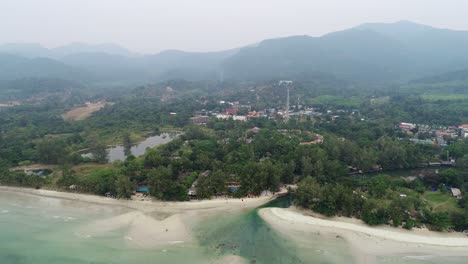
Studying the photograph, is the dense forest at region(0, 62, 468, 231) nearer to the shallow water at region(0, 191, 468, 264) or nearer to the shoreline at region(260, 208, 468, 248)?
the shoreline at region(260, 208, 468, 248)

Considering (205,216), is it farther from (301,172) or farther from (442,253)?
(442,253)

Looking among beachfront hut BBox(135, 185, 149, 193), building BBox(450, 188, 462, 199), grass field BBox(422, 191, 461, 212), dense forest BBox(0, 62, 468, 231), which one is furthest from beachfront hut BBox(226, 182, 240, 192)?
building BBox(450, 188, 462, 199)

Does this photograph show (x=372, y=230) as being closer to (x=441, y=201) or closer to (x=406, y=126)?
(x=441, y=201)

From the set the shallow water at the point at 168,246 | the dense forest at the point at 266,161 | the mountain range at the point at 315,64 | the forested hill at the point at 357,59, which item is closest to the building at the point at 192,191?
the dense forest at the point at 266,161

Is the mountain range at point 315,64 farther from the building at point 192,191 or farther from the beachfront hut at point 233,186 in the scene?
the building at point 192,191

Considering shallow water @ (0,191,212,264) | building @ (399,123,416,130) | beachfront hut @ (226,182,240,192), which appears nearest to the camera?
shallow water @ (0,191,212,264)
